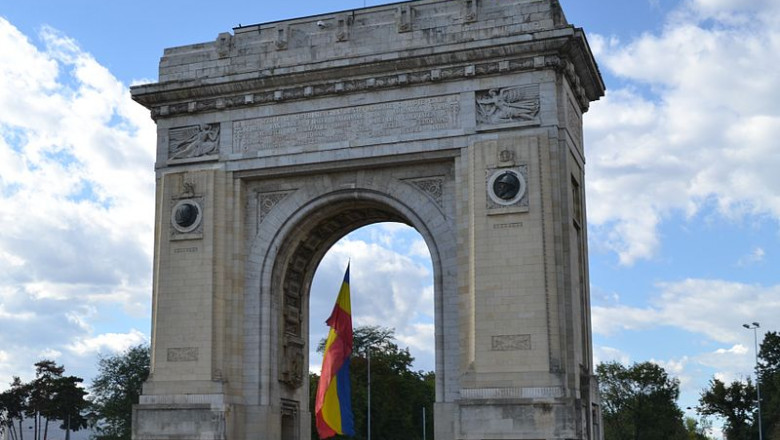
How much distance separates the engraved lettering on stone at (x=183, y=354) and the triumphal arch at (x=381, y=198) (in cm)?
6

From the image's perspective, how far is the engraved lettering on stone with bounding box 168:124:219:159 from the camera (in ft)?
93.2

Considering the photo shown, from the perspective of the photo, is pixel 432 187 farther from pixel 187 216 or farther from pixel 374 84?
pixel 187 216

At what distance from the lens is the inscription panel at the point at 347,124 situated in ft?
86.0

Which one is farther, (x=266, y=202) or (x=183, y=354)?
(x=266, y=202)

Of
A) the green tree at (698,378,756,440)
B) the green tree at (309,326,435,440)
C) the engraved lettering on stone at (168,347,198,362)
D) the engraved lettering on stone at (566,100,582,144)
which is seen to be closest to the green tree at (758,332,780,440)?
the green tree at (698,378,756,440)

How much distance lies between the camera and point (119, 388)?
214 ft

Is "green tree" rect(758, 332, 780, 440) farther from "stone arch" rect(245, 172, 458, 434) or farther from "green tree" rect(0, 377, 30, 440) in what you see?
"green tree" rect(0, 377, 30, 440)

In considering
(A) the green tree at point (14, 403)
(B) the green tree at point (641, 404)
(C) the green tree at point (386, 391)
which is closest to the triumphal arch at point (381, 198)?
(C) the green tree at point (386, 391)

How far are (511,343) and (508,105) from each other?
614cm

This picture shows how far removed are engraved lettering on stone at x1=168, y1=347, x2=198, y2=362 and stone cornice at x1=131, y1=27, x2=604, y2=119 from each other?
6881 millimetres

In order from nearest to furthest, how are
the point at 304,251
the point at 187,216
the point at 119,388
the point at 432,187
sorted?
the point at 432,187 < the point at 187,216 < the point at 304,251 < the point at 119,388

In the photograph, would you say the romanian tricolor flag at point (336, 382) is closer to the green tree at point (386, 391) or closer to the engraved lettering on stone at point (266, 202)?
the engraved lettering on stone at point (266, 202)

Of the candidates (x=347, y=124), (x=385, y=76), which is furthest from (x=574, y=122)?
(x=347, y=124)

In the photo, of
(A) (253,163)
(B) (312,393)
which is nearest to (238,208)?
(A) (253,163)
